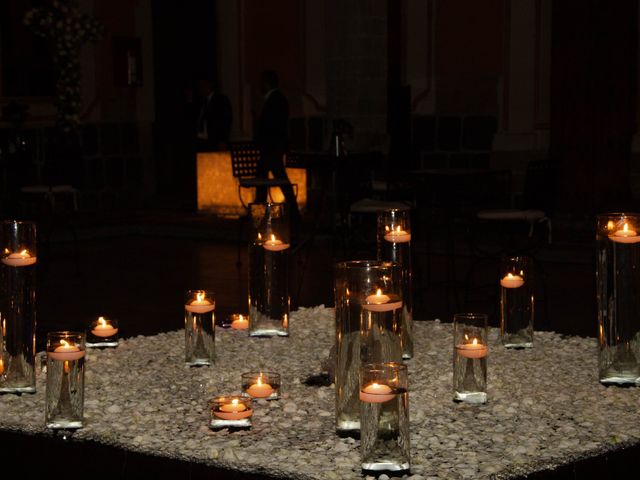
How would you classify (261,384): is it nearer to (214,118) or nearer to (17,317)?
(17,317)

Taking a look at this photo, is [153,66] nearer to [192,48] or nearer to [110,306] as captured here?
[192,48]

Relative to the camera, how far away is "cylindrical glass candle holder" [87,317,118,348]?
472 centimetres

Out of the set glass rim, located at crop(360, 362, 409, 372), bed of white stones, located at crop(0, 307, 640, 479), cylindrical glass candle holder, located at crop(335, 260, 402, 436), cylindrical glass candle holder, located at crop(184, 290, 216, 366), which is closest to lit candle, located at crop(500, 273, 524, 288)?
bed of white stones, located at crop(0, 307, 640, 479)

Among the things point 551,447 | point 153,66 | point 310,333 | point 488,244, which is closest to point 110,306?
point 310,333

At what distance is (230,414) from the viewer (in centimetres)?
349

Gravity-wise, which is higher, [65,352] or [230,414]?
[65,352]

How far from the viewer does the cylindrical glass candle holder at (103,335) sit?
4719 mm

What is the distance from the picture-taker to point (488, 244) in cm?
979

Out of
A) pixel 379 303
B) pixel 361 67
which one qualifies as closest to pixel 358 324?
pixel 379 303

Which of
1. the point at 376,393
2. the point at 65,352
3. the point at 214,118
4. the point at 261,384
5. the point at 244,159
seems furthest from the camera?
the point at 214,118

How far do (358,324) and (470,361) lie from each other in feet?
1.76

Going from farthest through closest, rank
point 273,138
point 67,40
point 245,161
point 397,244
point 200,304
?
point 67,40 → point 273,138 → point 245,161 → point 397,244 → point 200,304

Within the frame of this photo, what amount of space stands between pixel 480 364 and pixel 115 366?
4.33ft

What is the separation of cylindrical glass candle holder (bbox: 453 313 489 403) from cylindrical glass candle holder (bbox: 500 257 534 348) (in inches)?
27.3
